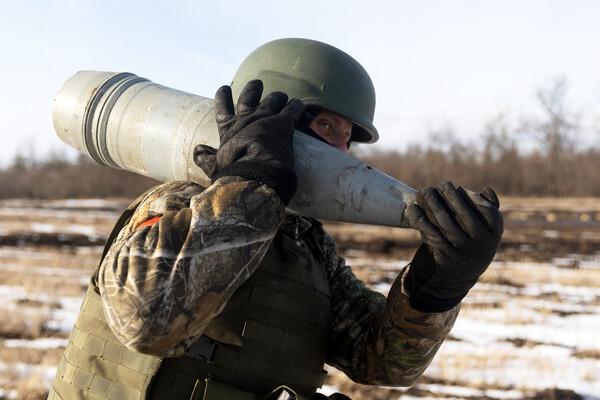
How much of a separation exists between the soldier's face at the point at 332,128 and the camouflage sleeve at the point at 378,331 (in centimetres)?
40

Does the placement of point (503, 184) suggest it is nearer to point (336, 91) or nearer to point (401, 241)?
point (401, 241)

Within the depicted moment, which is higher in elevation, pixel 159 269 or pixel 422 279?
pixel 422 279

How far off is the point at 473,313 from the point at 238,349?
7.05 m

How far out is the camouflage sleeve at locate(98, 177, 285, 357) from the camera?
1.67 m

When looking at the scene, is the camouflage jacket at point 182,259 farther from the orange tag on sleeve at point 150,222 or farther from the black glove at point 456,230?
the black glove at point 456,230

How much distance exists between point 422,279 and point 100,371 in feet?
3.61

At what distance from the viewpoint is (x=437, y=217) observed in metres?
1.92

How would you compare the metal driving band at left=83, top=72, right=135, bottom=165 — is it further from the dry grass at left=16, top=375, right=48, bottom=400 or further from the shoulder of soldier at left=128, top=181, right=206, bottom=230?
the dry grass at left=16, top=375, right=48, bottom=400

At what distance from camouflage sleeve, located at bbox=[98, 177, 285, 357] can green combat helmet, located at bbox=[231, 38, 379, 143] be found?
0.84 meters

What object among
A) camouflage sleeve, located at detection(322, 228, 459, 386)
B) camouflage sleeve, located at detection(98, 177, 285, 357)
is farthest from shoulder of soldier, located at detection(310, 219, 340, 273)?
camouflage sleeve, located at detection(98, 177, 285, 357)

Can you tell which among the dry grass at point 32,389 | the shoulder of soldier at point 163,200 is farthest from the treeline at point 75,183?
the shoulder of soldier at point 163,200

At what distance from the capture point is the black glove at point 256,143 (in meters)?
1.90

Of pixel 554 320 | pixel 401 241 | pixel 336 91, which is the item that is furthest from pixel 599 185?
pixel 336 91

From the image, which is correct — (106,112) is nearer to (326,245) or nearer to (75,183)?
(326,245)
